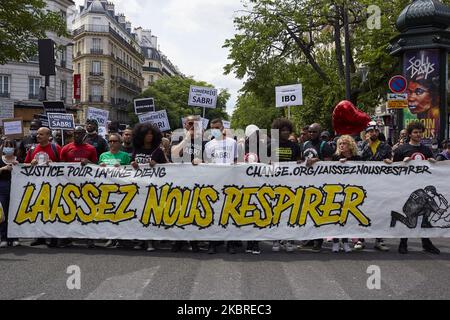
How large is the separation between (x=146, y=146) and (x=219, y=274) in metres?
2.90

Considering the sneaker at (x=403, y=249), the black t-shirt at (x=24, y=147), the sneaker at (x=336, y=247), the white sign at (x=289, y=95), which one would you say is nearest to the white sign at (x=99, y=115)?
the black t-shirt at (x=24, y=147)

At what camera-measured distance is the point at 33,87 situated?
4856 cm

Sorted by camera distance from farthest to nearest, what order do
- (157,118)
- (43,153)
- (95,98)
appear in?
(95,98) < (157,118) < (43,153)

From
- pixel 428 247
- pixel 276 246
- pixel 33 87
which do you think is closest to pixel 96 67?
pixel 33 87

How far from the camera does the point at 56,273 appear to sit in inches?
257

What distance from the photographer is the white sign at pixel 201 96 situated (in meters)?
13.1

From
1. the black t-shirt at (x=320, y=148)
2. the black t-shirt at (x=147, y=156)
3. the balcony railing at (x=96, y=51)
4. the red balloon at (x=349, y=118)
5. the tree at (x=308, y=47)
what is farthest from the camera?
the balcony railing at (x=96, y=51)

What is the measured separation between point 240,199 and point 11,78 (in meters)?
44.4

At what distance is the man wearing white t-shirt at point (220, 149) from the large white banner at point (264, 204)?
36 cm

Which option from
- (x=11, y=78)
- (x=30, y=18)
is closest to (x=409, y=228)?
(x=30, y=18)

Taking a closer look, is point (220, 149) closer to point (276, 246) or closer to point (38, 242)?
point (276, 246)

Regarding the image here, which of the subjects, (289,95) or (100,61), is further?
(100,61)

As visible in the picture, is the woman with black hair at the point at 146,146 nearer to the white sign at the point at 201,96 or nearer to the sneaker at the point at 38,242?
the sneaker at the point at 38,242
